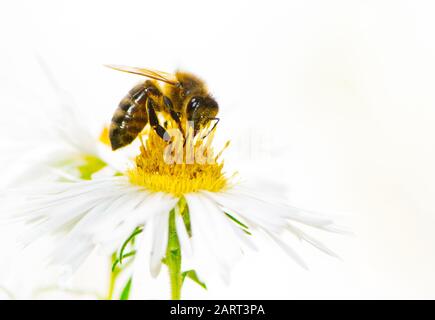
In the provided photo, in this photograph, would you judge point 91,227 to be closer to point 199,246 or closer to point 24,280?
point 199,246

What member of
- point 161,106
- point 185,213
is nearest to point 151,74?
point 161,106

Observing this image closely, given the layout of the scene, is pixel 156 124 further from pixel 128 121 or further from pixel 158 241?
pixel 158 241

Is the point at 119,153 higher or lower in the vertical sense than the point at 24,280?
higher

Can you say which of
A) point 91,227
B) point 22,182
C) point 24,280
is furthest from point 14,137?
point 91,227

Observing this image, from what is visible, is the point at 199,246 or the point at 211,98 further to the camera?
the point at 211,98
